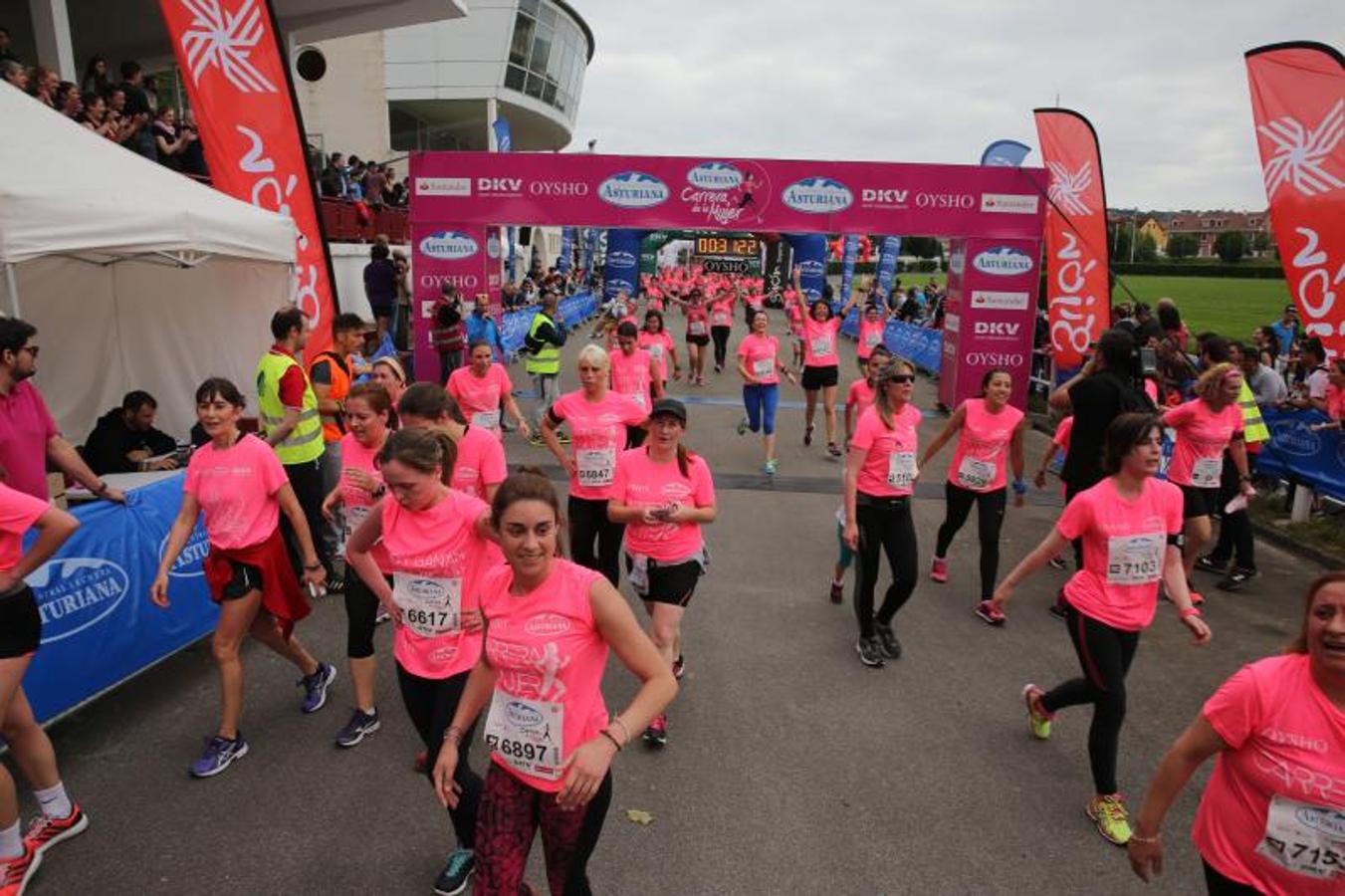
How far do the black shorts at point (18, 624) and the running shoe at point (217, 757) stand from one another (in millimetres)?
1103

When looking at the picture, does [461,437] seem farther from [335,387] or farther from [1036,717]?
[1036,717]

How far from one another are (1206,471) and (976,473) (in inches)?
70.2

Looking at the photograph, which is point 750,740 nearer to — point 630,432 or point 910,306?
point 630,432

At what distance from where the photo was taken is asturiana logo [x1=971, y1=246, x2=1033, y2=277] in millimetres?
13281

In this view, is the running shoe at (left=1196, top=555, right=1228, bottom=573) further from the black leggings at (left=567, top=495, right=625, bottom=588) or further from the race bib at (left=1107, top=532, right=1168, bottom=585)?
the black leggings at (left=567, top=495, right=625, bottom=588)

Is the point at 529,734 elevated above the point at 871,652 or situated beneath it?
elevated above

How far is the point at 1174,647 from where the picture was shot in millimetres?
5668

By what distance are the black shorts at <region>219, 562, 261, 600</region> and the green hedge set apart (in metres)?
73.6

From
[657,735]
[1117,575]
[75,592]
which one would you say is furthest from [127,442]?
[1117,575]

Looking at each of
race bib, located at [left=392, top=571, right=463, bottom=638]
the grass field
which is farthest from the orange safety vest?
the grass field

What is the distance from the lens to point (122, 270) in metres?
8.62

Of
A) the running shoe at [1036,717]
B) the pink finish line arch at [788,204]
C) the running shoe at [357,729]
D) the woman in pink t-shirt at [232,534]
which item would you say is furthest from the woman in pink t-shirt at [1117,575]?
the pink finish line arch at [788,204]

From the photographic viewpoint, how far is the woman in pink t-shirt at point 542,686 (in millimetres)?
2238

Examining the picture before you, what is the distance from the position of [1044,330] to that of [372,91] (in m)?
27.1
